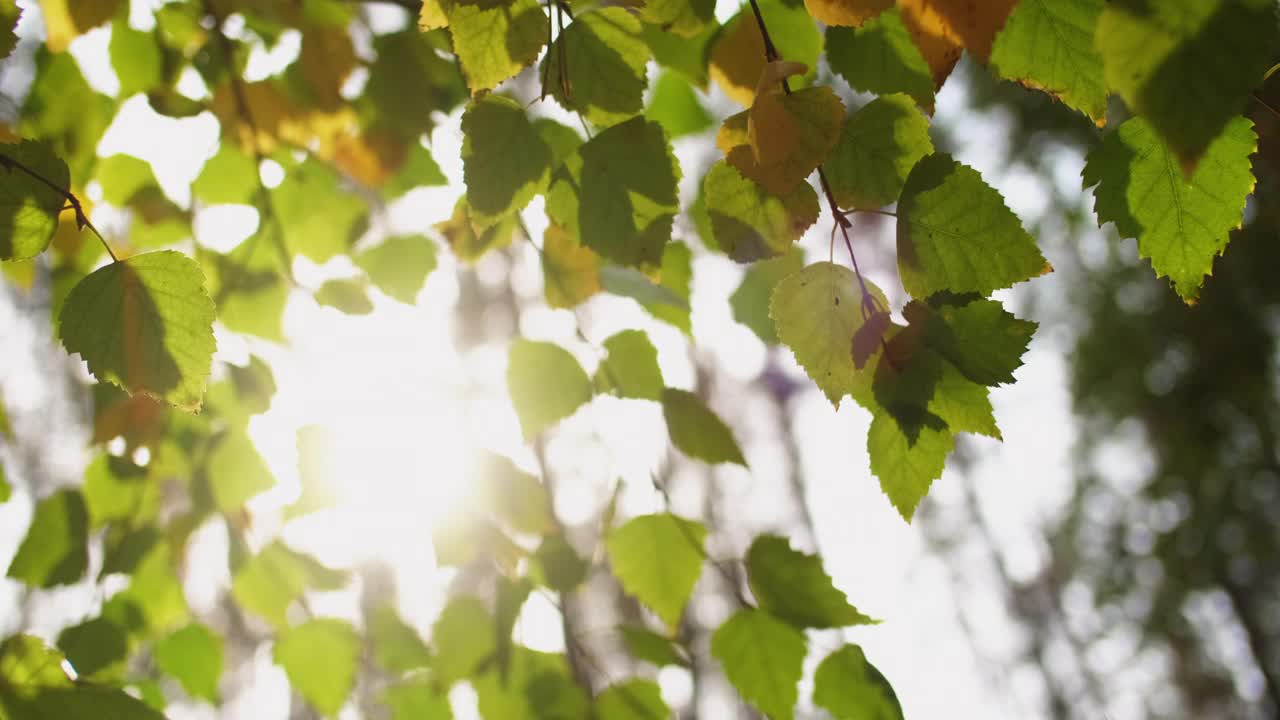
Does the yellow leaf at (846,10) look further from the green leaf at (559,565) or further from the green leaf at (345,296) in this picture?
the green leaf at (345,296)

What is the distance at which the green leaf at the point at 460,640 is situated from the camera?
1019 mm

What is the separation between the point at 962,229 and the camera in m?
0.52

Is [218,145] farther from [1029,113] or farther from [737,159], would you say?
[1029,113]

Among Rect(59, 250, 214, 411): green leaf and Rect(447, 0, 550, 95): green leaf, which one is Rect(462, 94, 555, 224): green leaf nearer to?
Rect(447, 0, 550, 95): green leaf

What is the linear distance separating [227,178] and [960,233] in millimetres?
1127

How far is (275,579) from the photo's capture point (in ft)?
3.74

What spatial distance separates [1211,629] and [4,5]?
37.9 feet

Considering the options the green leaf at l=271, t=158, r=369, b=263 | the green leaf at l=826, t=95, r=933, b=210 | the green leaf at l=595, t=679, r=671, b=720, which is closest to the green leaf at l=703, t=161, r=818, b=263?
the green leaf at l=826, t=95, r=933, b=210

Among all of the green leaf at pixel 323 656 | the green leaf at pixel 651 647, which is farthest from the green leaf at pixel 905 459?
the green leaf at pixel 323 656

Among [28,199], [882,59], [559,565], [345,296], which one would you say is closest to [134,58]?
[345,296]

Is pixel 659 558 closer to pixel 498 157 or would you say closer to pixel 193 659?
pixel 498 157

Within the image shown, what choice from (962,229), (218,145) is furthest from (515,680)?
Answer: (218,145)

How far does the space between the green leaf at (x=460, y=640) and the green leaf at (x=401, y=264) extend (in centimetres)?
45

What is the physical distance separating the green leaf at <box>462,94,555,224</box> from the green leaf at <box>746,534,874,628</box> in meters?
0.47
